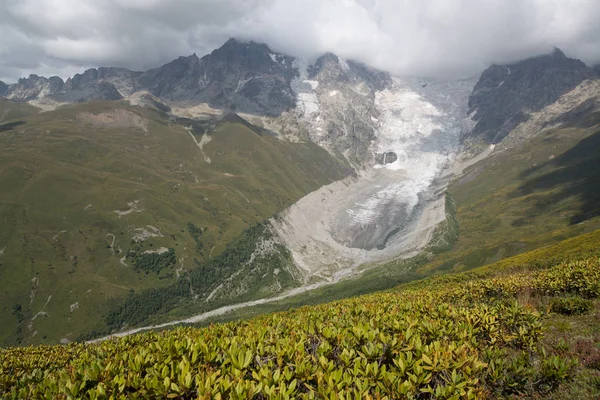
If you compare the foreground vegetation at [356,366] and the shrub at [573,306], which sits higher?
the foreground vegetation at [356,366]

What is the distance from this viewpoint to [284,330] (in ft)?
55.2

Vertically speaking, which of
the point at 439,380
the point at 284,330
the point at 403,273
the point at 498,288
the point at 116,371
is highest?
the point at 116,371

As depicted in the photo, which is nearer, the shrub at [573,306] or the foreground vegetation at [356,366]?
the foreground vegetation at [356,366]

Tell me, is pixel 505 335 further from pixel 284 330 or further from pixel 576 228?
pixel 576 228

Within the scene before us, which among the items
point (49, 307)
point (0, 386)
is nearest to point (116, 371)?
point (0, 386)

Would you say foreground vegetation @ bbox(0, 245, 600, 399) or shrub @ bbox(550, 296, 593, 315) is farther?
shrub @ bbox(550, 296, 593, 315)

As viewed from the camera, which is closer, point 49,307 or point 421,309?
point 421,309

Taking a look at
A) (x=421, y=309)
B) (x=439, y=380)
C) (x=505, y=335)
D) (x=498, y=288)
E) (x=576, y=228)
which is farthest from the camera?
(x=576, y=228)

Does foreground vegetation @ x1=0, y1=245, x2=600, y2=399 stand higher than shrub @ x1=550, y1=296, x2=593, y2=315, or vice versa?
foreground vegetation @ x1=0, y1=245, x2=600, y2=399

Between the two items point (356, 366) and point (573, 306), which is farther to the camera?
point (573, 306)

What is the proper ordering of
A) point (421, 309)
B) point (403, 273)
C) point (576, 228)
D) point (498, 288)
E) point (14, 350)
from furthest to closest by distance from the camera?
1. point (403, 273)
2. point (576, 228)
3. point (498, 288)
4. point (14, 350)
5. point (421, 309)

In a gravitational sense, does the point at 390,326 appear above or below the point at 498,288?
above

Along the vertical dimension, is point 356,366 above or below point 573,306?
above

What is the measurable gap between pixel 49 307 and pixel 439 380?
244 meters
